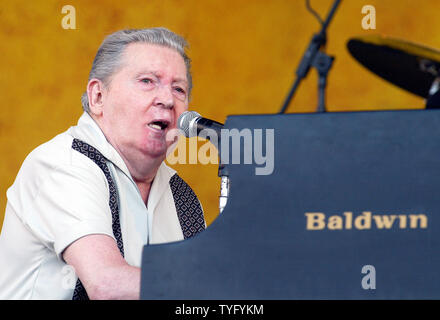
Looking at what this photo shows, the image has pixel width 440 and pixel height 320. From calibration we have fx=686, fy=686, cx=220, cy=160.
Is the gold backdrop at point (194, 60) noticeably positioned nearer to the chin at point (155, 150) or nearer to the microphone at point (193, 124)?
the chin at point (155, 150)

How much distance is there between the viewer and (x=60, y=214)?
55.1 inches

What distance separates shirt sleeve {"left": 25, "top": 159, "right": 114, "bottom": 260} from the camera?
4.44 ft

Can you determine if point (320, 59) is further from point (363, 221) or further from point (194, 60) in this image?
point (194, 60)

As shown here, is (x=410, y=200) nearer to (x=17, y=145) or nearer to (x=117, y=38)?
(x=117, y=38)

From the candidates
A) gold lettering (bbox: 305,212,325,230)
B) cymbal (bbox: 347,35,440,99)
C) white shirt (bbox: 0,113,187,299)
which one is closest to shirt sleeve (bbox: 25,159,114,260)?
white shirt (bbox: 0,113,187,299)

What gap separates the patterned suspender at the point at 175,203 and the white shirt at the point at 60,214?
0.07ft

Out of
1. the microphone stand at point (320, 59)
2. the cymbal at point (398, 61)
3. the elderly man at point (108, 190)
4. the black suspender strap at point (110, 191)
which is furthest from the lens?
the microphone stand at point (320, 59)

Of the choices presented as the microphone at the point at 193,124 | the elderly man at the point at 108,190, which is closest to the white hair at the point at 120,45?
the elderly man at the point at 108,190

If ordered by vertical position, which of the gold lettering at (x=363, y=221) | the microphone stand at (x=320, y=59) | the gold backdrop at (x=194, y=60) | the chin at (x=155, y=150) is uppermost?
the gold backdrop at (x=194, y=60)

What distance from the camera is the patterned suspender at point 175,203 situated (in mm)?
1524

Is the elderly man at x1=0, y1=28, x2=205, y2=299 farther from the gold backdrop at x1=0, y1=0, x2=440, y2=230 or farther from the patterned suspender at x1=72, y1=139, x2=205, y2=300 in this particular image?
the gold backdrop at x1=0, y1=0, x2=440, y2=230

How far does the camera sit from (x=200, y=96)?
3268 millimetres

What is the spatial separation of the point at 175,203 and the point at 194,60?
4.71 feet

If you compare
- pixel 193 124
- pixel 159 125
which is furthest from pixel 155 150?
pixel 193 124
